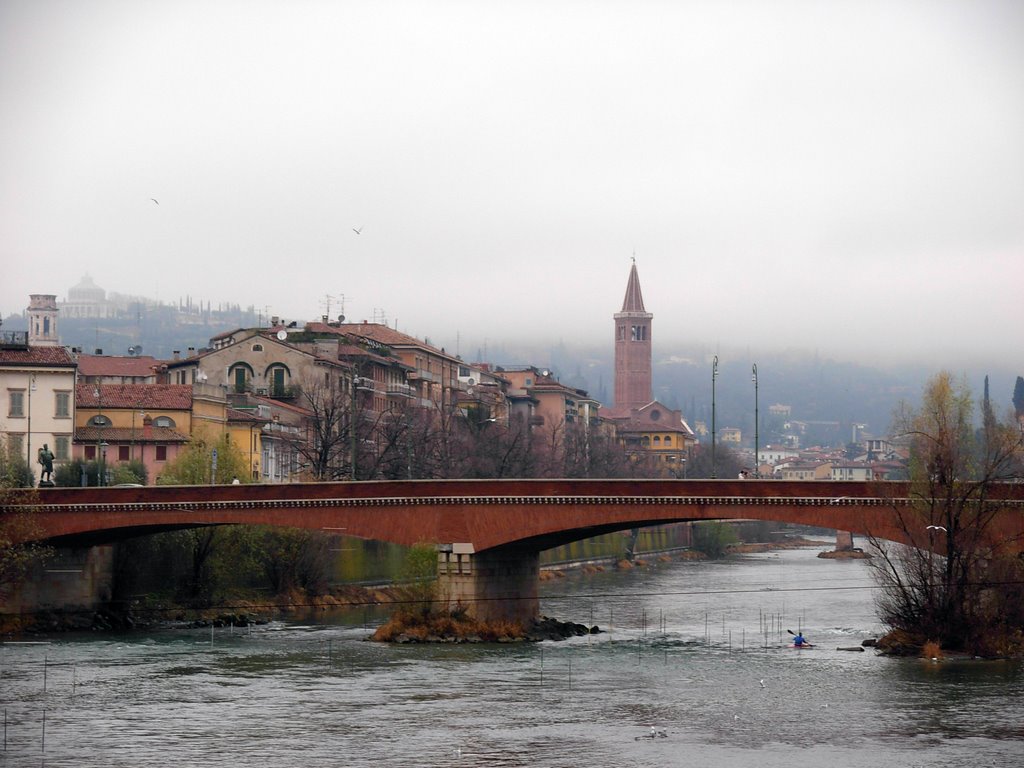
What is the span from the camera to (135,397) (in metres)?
102

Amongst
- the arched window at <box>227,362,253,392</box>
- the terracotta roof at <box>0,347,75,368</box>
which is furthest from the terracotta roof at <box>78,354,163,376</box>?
the terracotta roof at <box>0,347,75,368</box>

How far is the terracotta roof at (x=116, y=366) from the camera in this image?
409ft

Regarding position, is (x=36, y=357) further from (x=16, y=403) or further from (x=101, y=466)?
(x=101, y=466)

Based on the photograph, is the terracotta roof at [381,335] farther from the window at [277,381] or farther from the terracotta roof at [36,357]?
the terracotta roof at [36,357]

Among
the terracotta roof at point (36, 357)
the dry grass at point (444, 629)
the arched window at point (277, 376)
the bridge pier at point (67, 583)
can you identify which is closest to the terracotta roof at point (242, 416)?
the arched window at point (277, 376)

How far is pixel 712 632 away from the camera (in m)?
73.6

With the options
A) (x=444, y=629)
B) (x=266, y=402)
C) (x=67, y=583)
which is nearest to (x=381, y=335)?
(x=266, y=402)

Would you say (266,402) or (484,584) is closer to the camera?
(484,584)

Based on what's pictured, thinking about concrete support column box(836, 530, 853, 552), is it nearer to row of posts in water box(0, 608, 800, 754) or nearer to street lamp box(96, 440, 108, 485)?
row of posts in water box(0, 608, 800, 754)

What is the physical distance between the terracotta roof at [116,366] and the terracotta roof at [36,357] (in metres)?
27.8

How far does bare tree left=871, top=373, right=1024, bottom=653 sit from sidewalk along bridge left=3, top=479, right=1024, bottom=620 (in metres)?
0.92

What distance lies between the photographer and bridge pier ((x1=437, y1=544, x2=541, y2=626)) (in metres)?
71.7

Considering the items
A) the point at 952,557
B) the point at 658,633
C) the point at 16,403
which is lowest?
the point at 658,633

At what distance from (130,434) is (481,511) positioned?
32.2 meters
